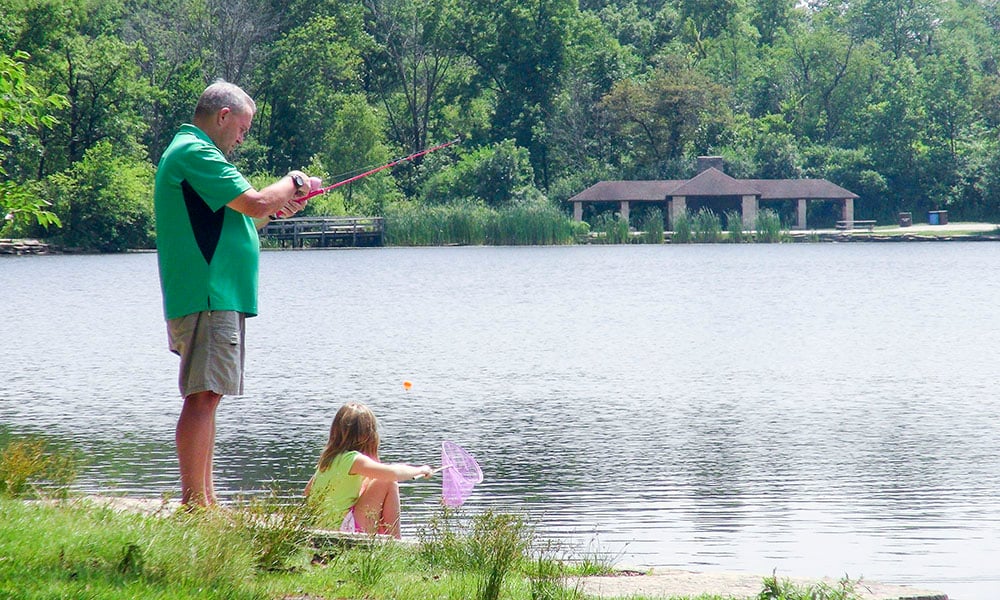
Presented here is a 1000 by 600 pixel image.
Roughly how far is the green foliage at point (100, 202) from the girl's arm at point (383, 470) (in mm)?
51333

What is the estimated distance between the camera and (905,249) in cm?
5975

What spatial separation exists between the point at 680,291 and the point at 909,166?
1720 inches

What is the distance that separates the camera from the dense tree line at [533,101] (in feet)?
229

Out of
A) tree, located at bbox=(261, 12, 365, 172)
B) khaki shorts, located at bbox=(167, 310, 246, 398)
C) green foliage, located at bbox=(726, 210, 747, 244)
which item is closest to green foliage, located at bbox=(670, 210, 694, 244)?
green foliage, located at bbox=(726, 210, 747, 244)

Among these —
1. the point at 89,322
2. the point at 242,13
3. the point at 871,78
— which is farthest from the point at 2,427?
the point at 871,78

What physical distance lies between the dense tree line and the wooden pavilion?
230 cm

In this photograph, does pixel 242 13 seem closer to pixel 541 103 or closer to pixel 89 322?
pixel 541 103

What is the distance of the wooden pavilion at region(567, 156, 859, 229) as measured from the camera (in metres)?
66.6

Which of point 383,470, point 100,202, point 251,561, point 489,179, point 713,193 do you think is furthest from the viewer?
point 489,179

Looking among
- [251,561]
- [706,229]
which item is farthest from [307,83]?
[251,561]

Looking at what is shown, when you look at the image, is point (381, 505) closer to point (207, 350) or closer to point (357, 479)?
point (357, 479)

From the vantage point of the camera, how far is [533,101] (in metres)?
75.8

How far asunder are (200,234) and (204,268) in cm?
15

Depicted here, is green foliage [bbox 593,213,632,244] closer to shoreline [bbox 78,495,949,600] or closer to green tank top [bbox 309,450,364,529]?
green tank top [bbox 309,450,364,529]
